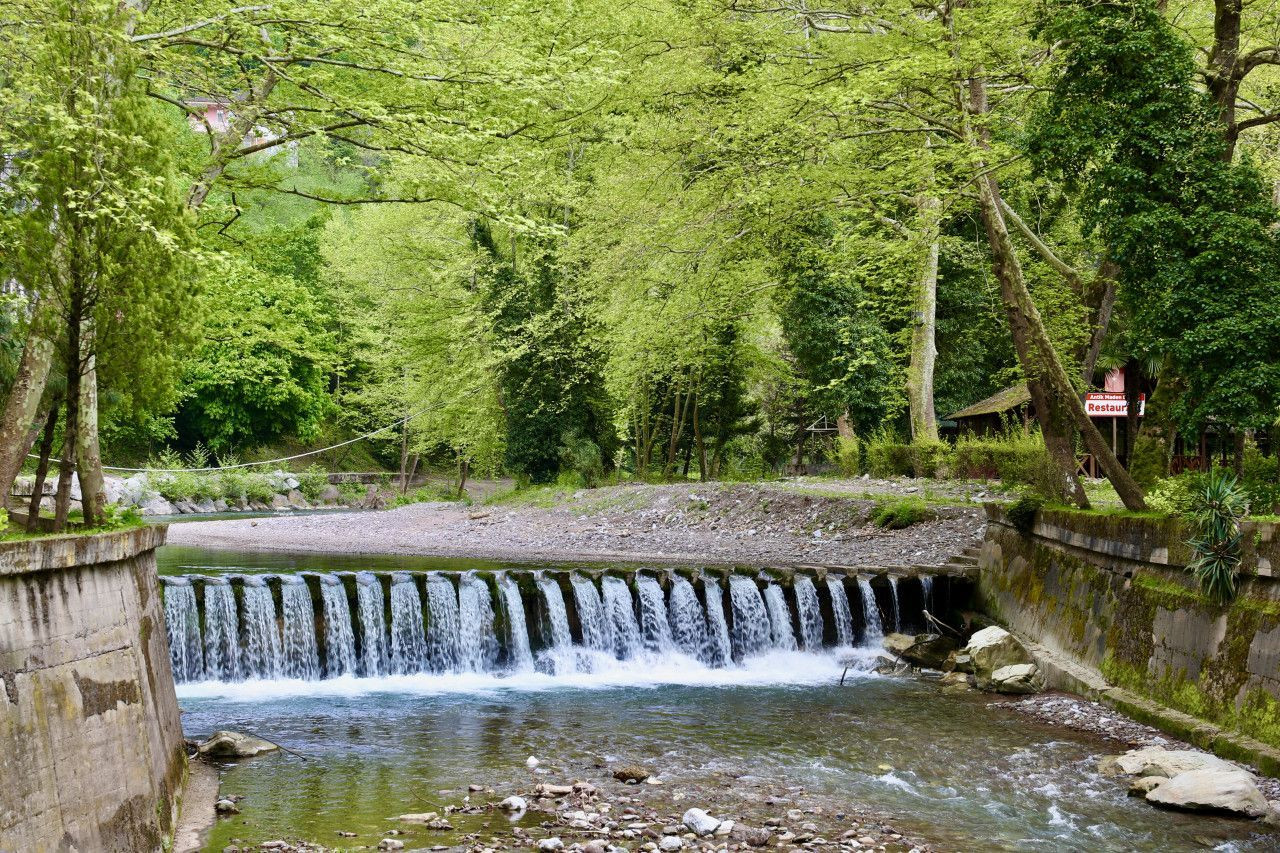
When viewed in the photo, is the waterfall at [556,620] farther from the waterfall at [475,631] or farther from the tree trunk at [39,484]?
the tree trunk at [39,484]

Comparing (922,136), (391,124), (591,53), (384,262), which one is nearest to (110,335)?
(391,124)

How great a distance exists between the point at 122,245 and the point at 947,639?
11.5 metres

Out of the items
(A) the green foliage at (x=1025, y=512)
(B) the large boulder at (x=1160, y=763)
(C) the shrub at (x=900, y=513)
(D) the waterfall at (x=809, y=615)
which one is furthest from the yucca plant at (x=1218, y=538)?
(C) the shrub at (x=900, y=513)

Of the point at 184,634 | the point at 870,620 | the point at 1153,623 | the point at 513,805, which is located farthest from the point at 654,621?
the point at 513,805

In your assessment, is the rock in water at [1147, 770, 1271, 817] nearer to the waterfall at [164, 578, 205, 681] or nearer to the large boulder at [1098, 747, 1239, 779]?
the large boulder at [1098, 747, 1239, 779]

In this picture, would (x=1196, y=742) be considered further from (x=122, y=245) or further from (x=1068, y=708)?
(x=122, y=245)

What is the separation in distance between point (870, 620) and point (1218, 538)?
6.84 m

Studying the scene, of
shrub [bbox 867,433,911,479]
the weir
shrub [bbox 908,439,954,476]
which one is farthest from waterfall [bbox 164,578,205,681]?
shrub [bbox 867,433,911,479]

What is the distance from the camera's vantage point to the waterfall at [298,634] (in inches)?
551

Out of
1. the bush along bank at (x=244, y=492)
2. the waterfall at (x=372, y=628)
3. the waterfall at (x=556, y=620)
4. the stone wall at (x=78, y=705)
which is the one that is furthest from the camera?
the bush along bank at (x=244, y=492)

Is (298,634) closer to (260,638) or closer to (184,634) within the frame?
(260,638)

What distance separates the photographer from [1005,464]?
23.4 metres

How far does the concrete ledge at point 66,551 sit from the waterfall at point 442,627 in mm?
7229

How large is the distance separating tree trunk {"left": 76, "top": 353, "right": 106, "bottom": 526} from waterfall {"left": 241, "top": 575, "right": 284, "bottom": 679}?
5.91 m
